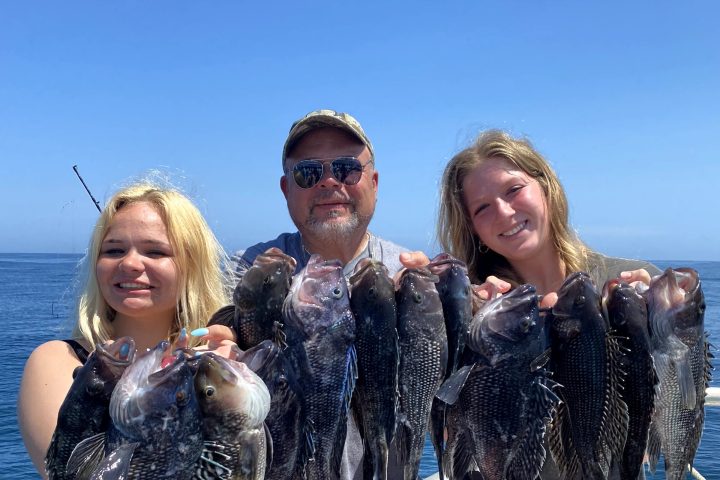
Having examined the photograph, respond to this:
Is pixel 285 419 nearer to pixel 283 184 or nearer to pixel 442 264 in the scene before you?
pixel 442 264

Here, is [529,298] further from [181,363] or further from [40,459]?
[40,459]

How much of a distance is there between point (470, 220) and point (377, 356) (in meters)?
2.27

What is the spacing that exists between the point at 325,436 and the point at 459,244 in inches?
99.5

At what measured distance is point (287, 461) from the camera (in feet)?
9.64

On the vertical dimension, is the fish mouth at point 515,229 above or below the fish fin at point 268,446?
above

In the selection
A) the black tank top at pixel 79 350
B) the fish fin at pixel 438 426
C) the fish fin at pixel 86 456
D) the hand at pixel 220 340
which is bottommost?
the fish fin at pixel 438 426

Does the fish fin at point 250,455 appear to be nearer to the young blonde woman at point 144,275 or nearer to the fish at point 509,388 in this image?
the fish at point 509,388

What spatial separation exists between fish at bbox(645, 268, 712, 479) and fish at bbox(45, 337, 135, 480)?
287cm

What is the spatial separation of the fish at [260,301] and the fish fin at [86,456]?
839mm

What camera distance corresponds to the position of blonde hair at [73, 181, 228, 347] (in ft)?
13.3

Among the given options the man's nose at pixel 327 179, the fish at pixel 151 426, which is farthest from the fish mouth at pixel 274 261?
the man's nose at pixel 327 179

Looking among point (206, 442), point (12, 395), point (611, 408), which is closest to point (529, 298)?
point (611, 408)

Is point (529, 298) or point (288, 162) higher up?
point (288, 162)

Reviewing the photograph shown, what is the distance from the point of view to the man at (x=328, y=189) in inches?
187
